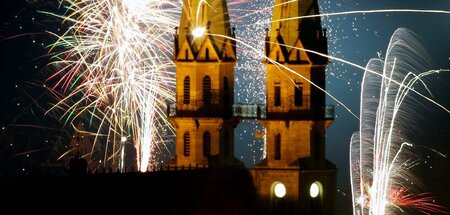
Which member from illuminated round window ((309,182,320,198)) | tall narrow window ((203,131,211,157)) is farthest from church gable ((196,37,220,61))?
illuminated round window ((309,182,320,198))

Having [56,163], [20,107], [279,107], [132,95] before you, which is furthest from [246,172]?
[20,107]

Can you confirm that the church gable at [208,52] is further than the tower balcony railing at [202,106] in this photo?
No

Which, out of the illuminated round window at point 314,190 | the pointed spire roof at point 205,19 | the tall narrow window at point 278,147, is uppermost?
the pointed spire roof at point 205,19

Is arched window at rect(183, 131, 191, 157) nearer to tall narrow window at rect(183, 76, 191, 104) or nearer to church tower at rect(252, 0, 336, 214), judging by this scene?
tall narrow window at rect(183, 76, 191, 104)

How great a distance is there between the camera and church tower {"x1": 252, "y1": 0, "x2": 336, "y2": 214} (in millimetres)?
111125

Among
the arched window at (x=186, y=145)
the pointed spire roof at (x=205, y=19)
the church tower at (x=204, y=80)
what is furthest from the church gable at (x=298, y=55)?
the arched window at (x=186, y=145)

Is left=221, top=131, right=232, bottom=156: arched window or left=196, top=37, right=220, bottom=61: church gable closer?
left=196, top=37, right=220, bottom=61: church gable

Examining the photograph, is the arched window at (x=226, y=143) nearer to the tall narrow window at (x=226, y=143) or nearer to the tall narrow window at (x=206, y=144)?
the tall narrow window at (x=226, y=143)

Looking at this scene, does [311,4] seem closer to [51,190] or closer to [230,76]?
[230,76]

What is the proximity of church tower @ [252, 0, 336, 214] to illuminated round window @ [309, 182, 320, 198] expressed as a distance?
25 centimetres

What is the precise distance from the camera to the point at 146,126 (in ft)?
349

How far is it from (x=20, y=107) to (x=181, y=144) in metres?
28.0

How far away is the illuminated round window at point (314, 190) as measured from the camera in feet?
368

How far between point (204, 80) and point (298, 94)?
517cm
